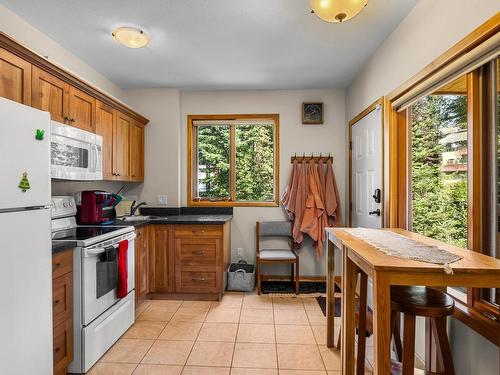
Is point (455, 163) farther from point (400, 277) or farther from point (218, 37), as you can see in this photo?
point (218, 37)

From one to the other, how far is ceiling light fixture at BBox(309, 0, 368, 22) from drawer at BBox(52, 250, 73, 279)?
2.15m

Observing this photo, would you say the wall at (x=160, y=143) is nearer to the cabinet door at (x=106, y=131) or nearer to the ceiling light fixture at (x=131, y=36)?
the cabinet door at (x=106, y=131)

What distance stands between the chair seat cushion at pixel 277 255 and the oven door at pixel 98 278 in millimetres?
1552

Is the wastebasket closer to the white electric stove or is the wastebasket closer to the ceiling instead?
the white electric stove

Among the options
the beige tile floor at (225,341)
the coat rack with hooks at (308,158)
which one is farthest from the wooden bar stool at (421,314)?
the coat rack with hooks at (308,158)

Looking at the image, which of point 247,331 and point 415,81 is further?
point 247,331

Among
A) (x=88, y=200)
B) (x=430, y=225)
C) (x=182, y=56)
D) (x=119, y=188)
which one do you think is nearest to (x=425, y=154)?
(x=430, y=225)

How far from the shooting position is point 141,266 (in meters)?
2.87

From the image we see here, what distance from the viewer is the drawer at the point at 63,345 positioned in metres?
1.70

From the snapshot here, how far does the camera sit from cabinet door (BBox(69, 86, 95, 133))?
2275 millimetres

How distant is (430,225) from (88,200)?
9.21ft

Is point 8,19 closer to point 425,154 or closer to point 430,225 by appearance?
point 425,154

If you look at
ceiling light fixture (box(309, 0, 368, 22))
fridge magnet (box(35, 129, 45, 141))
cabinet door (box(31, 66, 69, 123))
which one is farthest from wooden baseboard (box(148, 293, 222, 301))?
ceiling light fixture (box(309, 0, 368, 22))

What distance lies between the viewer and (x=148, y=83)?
3471 millimetres
